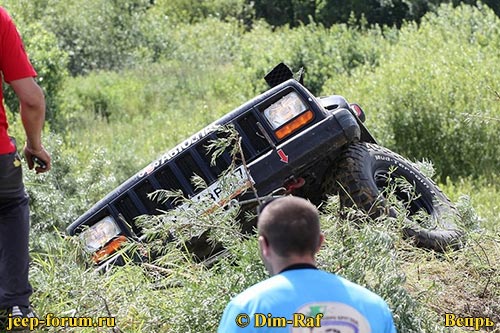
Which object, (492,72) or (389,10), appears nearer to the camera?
(492,72)

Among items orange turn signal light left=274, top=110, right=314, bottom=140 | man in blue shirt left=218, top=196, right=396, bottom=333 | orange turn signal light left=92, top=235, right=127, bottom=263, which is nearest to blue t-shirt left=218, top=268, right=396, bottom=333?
man in blue shirt left=218, top=196, right=396, bottom=333

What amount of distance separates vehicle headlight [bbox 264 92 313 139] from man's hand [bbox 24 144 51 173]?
2.28 meters

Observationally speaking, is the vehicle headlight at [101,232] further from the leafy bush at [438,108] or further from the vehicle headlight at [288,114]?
the leafy bush at [438,108]

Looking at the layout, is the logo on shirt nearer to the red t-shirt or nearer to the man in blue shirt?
the man in blue shirt

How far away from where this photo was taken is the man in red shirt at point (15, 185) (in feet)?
15.9

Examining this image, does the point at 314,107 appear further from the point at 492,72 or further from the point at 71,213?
the point at 492,72

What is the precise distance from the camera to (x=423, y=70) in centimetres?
1789

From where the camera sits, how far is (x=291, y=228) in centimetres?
308

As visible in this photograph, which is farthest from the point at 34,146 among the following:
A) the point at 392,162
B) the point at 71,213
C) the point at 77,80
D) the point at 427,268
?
the point at 77,80

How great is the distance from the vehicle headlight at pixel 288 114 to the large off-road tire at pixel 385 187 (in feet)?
1.64

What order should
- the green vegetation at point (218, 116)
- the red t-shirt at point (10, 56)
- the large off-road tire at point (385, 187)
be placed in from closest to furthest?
the red t-shirt at point (10, 56) → the green vegetation at point (218, 116) → the large off-road tire at point (385, 187)

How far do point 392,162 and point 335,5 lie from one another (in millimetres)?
41011

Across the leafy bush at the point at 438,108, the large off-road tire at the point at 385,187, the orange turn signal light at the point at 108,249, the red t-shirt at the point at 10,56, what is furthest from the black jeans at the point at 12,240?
the leafy bush at the point at 438,108

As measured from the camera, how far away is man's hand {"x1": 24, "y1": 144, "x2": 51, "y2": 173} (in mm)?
Result: 5129
